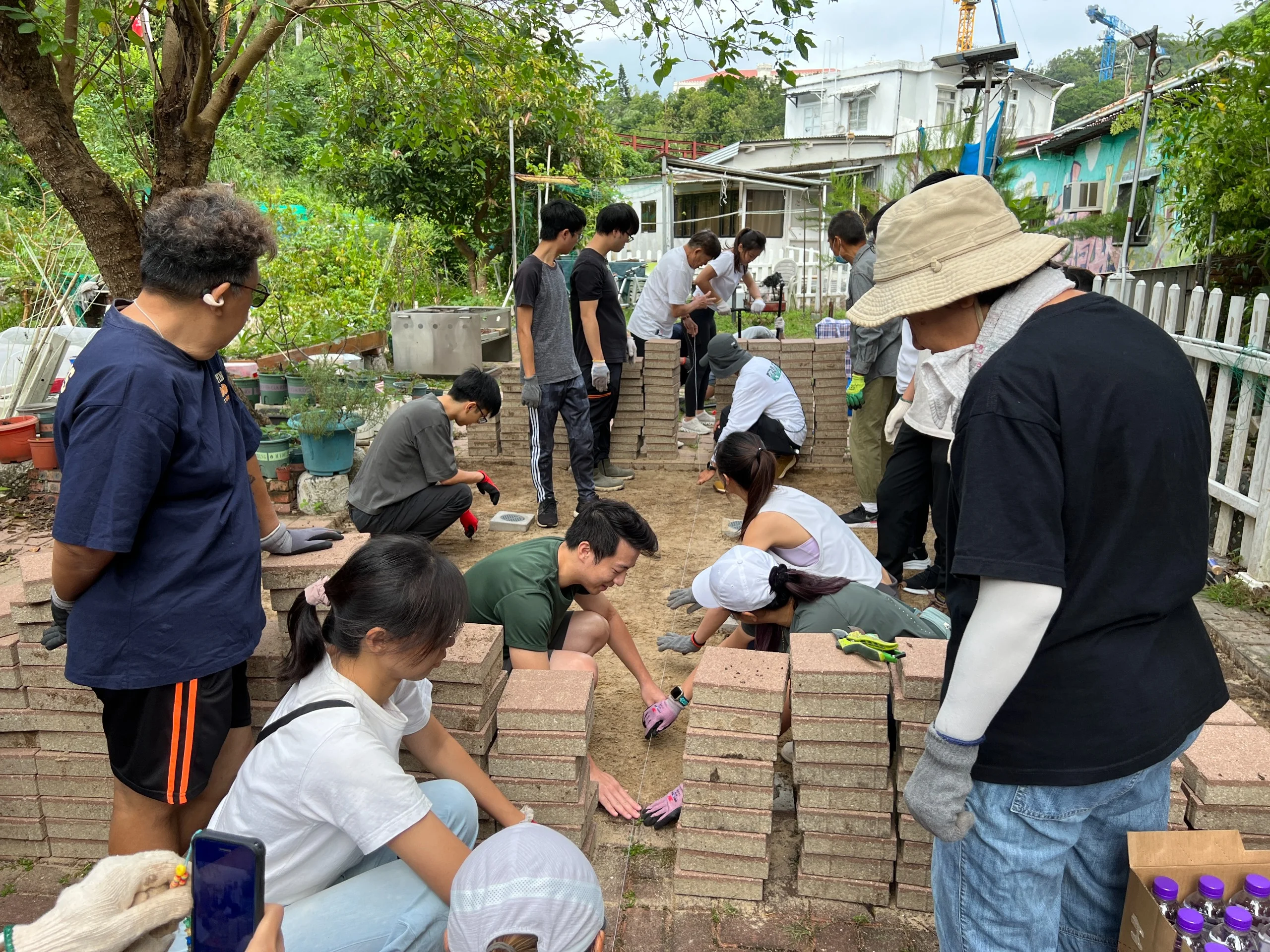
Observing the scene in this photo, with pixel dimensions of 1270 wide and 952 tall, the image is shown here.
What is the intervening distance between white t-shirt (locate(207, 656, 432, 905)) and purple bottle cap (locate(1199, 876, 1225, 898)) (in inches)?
58.4

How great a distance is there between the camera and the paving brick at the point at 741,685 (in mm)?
2408

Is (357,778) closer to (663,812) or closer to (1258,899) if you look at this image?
(663,812)

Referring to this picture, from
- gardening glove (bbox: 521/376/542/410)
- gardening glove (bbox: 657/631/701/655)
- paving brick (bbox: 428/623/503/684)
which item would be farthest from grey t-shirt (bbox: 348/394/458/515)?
paving brick (bbox: 428/623/503/684)

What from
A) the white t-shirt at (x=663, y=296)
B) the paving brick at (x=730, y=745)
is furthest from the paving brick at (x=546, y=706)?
the white t-shirt at (x=663, y=296)

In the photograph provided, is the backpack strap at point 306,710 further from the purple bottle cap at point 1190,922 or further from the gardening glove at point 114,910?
the purple bottle cap at point 1190,922

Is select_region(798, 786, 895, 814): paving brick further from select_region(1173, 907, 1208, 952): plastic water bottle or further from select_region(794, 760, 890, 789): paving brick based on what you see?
select_region(1173, 907, 1208, 952): plastic water bottle

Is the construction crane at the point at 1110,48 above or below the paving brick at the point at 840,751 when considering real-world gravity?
above

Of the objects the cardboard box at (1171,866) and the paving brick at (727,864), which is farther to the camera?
the paving brick at (727,864)

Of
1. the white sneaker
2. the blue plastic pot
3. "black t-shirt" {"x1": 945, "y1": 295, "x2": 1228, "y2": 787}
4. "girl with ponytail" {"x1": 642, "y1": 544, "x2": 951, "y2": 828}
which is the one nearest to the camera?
"black t-shirt" {"x1": 945, "y1": 295, "x2": 1228, "y2": 787}

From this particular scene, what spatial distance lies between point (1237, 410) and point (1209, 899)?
4202 millimetres

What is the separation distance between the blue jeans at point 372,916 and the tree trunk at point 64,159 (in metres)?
2.78

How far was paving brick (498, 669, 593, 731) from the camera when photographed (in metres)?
2.46

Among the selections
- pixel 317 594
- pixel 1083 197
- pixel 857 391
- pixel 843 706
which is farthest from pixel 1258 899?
pixel 1083 197

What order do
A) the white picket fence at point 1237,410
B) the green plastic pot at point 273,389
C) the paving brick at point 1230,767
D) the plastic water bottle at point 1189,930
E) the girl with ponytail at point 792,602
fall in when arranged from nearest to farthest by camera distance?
the plastic water bottle at point 1189,930 → the paving brick at point 1230,767 → the girl with ponytail at point 792,602 → the white picket fence at point 1237,410 → the green plastic pot at point 273,389
